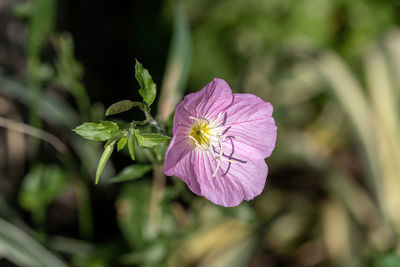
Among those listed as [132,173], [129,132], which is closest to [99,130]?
[129,132]

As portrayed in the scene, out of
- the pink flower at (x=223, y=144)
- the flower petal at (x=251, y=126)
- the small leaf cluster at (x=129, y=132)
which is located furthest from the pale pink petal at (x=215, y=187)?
the small leaf cluster at (x=129, y=132)

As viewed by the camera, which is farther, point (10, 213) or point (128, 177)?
point (10, 213)

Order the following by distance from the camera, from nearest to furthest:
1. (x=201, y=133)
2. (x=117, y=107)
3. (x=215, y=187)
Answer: (x=117, y=107) → (x=215, y=187) → (x=201, y=133)

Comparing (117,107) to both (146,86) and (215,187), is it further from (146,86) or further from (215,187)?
(215,187)

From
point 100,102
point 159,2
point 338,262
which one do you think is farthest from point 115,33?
point 338,262

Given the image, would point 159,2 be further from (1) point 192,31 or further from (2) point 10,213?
(2) point 10,213

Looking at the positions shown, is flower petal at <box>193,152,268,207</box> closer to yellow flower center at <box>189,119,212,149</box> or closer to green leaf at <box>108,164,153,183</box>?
yellow flower center at <box>189,119,212,149</box>

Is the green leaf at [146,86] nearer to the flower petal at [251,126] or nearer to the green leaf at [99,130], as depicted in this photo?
the green leaf at [99,130]
